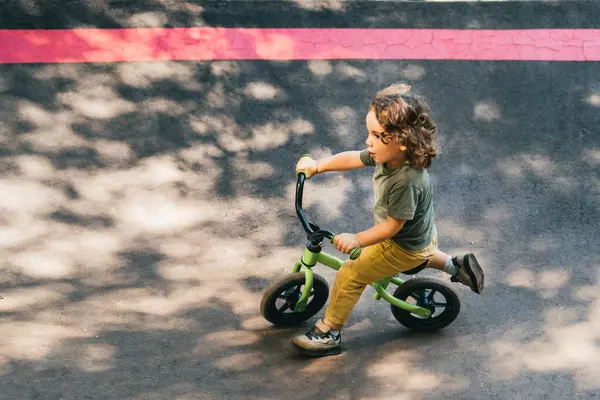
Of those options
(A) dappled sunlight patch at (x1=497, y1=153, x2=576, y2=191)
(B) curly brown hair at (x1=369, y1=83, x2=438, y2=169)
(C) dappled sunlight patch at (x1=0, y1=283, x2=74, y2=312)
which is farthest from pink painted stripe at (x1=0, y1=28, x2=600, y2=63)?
(B) curly brown hair at (x1=369, y1=83, x2=438, y2=169)

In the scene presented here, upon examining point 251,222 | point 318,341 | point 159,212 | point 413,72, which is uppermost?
point 413,72

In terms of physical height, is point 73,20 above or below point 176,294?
above

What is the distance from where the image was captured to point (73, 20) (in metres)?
6.14

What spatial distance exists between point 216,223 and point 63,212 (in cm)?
115

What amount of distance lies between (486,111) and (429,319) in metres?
2.43

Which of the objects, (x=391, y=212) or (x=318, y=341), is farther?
(x=318, y=341)

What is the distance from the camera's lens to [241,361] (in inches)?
156

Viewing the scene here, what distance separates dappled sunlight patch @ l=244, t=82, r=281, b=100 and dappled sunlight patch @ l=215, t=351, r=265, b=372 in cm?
261

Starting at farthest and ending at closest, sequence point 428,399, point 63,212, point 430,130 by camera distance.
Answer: point 63,212, point 428,399, point 430,130

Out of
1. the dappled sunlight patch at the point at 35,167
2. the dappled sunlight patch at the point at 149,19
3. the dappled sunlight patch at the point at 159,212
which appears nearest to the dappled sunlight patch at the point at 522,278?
the dappled sunlight patch at the point at 159,212

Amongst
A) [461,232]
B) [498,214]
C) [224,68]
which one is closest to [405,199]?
[461,232]

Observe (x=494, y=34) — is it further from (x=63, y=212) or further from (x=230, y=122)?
(x=63, y=212)

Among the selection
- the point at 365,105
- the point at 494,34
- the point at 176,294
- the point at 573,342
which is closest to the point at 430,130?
the point at 573,342

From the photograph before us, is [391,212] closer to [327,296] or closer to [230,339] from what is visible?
[327,296]
